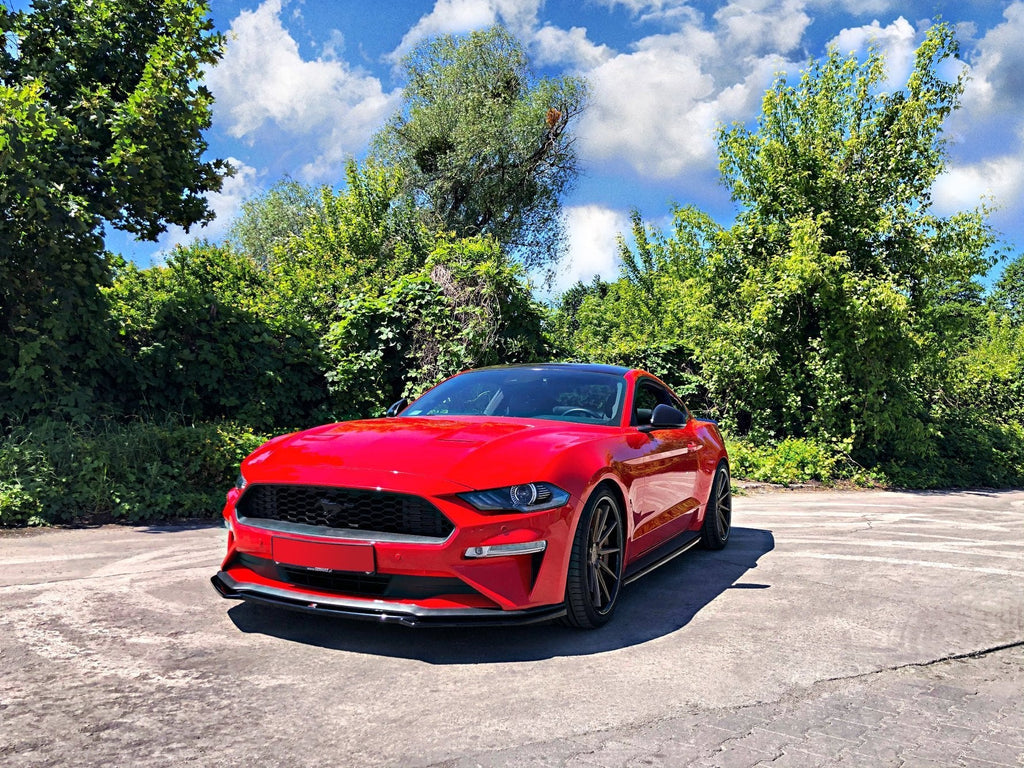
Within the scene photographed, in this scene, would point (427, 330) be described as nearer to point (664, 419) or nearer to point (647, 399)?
point (647, 399)

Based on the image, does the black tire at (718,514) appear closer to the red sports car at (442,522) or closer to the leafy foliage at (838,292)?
the red sports car at (442,522)

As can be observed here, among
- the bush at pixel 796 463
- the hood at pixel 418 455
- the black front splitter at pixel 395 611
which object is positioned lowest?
the bush at pixel 796 463

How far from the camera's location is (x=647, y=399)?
587 cm

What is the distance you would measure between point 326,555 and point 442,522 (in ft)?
1.83

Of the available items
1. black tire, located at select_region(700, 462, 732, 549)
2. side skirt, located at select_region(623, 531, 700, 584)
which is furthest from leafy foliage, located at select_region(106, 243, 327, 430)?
side skirt, located at select_region(623, 531, 700, 584)

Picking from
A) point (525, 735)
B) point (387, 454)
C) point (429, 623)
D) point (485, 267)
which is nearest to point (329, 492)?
point (387, 454)

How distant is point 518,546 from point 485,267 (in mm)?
8666

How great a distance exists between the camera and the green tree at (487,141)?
94.6 ft

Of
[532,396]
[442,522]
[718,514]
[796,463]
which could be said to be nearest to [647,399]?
[532,396]

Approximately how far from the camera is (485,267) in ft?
39.1

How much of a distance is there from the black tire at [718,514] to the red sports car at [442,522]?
6.19 feet

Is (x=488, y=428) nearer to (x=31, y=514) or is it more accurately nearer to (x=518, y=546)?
(x=518, y=546)

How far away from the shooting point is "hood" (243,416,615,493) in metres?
3.69

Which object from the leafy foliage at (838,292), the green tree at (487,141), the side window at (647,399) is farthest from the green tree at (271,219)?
the side window at (647,399)
